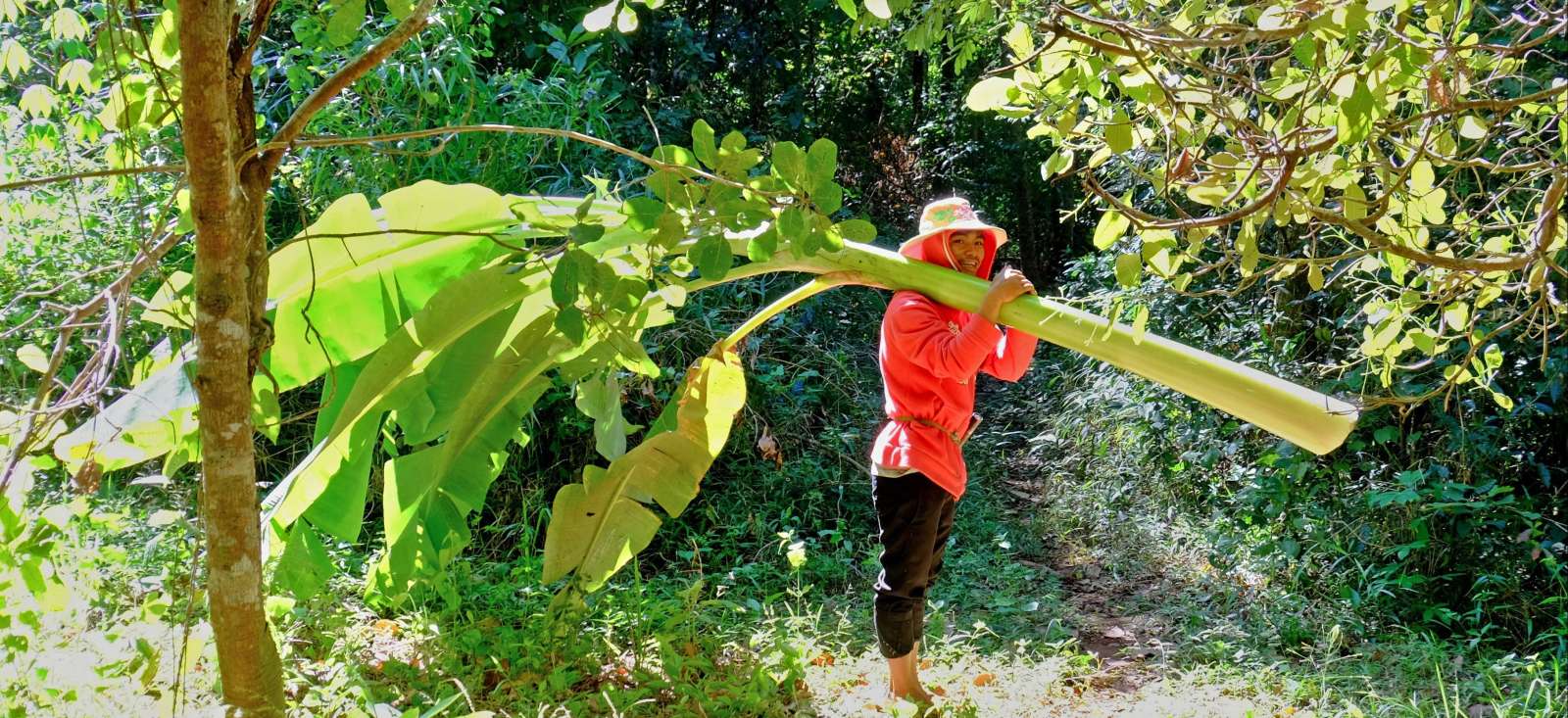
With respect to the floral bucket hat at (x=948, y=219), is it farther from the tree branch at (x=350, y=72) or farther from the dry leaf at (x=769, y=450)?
the dry leaf at (x=769, y=450)

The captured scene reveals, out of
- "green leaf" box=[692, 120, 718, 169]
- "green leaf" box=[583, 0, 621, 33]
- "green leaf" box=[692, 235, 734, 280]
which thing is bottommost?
"green leaf" box=[692, 235, 734, 280]

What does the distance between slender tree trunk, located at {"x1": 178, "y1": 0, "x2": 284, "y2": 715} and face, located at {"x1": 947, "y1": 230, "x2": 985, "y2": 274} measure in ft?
6.95

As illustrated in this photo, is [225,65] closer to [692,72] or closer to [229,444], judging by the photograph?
[229,444]

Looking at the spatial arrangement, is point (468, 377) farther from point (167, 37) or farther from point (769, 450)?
point (769, 450)

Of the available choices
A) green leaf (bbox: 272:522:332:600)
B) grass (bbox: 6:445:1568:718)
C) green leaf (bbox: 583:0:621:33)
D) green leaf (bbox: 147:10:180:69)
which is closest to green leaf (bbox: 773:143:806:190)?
green leaf (bbox: 583:0:621:33)

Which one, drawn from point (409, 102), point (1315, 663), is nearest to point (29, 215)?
point (409, 102)

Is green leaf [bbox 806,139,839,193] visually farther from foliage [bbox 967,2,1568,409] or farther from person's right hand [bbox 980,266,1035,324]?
person's right hand [bbox 980,266,1035,324]

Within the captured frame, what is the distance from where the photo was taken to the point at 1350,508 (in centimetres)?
508

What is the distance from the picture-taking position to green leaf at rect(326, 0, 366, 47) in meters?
1.70

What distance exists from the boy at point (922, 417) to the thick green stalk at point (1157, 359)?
137mm

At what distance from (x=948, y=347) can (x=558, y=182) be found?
130 inches

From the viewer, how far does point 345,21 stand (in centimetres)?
173

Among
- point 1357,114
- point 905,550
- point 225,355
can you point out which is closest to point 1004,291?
point 905,550

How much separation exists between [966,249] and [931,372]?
373 mm
